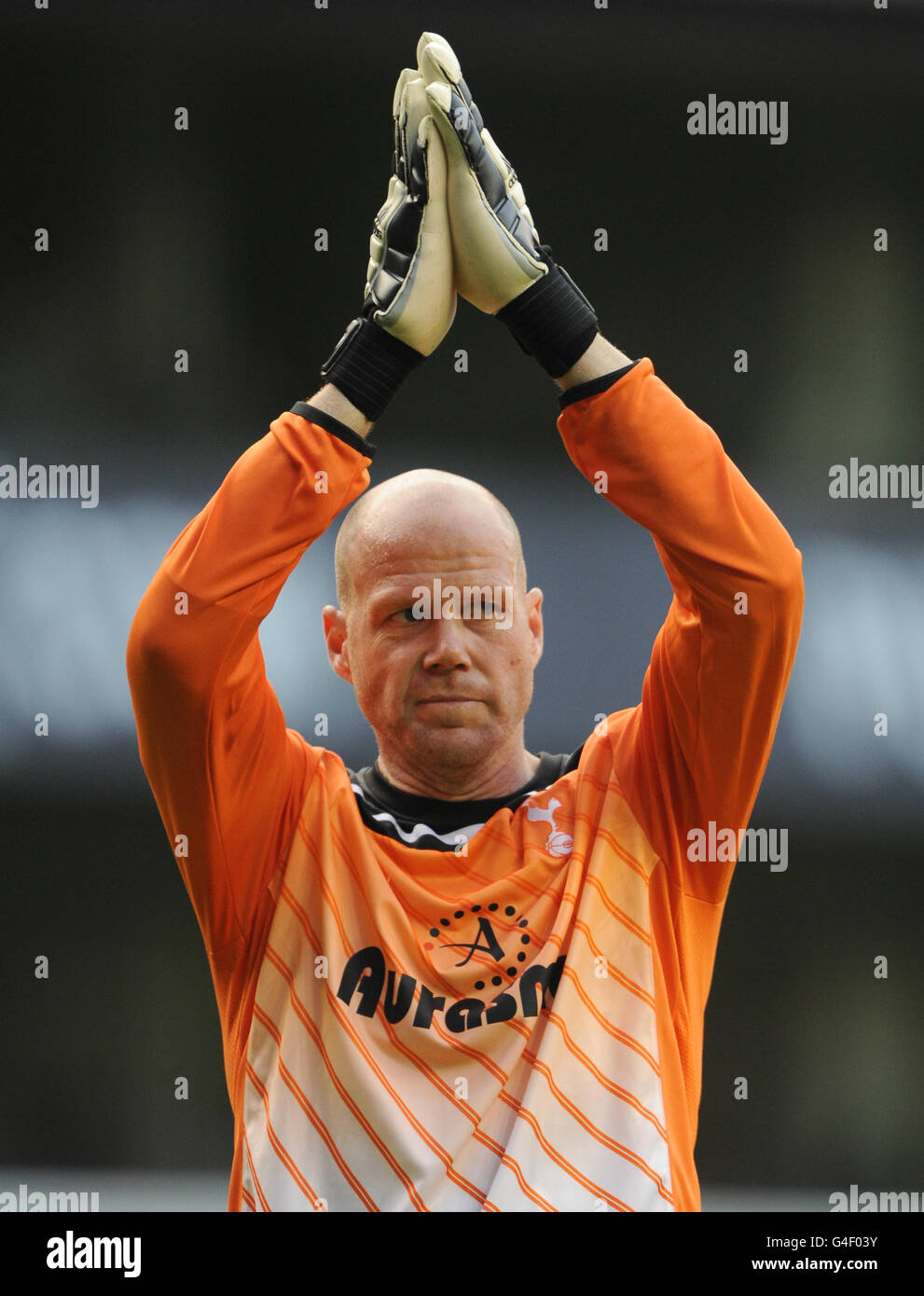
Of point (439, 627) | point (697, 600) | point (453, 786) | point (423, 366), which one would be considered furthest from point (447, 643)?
point (423, 366)

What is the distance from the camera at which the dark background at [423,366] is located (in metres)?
2.55

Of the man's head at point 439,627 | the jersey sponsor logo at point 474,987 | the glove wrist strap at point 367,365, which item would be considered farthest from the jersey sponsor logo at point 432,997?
the glove wrist strap at point 367,365

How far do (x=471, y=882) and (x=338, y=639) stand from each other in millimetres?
378

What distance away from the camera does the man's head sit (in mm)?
1630

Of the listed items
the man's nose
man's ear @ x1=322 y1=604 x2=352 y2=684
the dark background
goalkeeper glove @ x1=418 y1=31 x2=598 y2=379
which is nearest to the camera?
goalkeeper glove @ x1=418 y1=31 x2=598 y2=379

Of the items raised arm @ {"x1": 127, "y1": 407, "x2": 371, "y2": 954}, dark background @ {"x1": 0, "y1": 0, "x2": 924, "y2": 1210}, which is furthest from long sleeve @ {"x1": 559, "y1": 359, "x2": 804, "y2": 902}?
dark background @ {"x1": 0, "y1": 0, "x2": 924, "y2": 1210}

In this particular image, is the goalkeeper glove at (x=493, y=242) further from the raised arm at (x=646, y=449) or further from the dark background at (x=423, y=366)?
the dark background at (x=423, y=366)

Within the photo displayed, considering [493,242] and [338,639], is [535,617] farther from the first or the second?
[493,242]

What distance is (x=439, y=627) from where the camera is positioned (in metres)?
1.62

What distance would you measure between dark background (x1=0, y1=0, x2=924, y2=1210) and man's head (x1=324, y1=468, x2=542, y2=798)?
3.24 feet

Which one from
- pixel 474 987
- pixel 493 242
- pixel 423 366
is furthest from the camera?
Answer: pixel 423 366

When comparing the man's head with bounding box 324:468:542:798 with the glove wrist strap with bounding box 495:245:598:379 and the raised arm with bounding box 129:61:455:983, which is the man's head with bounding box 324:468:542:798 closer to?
the raised arm with bounding box 129:61:455:983

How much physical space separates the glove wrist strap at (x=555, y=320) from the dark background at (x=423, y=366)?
129 cm

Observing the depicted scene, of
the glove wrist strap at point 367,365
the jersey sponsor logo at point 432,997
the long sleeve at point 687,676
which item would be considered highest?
the glove wrist strap at point 367,365
